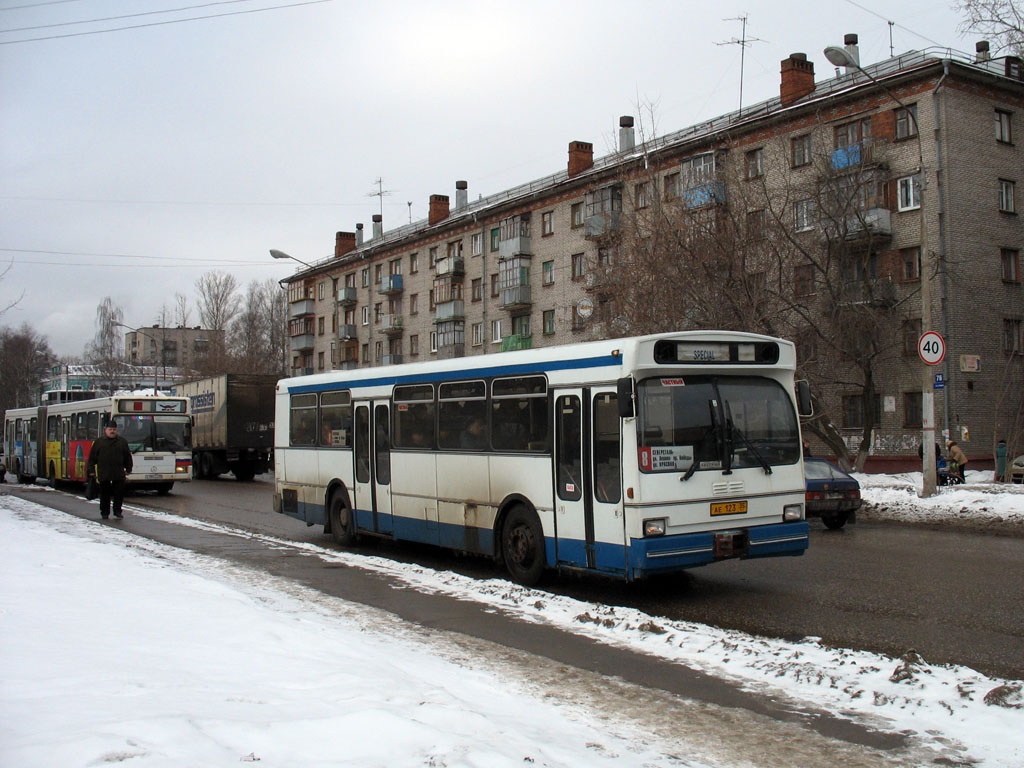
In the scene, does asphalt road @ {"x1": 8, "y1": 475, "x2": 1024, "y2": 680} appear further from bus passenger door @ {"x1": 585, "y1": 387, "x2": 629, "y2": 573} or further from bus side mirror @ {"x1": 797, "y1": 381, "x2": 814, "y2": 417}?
bus side mirror @ {"x1": 797, "y1": 381, "x2": 814, "y2": 417}

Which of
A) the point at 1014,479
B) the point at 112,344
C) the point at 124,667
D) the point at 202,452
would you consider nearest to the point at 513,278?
the point at 202,452

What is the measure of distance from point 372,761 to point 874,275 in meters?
35.9

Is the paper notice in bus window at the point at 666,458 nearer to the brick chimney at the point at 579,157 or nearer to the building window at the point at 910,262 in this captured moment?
the building window at the point at 910,262

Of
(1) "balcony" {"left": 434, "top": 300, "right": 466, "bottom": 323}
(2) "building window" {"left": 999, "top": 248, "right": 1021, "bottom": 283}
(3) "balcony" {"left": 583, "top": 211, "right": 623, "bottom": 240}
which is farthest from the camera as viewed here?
(1) "balcony" {"left": 434, "top": 300, "right": 466, "bottom": 323}

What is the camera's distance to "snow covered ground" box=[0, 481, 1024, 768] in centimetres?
432

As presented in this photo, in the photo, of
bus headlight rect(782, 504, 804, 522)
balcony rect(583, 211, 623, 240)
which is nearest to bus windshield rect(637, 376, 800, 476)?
bus headlight rect(782, 504, 804, 522)

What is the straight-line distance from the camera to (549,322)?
177ft

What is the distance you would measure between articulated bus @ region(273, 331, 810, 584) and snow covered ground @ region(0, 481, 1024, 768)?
949 mm

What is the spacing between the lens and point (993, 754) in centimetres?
497

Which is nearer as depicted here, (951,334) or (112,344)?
(951,334)

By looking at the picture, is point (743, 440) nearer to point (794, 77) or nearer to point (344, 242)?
point (794, 77)

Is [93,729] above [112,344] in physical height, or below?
below

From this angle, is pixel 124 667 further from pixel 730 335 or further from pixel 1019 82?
pixel 1019 82

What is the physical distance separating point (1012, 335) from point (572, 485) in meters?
32.8
